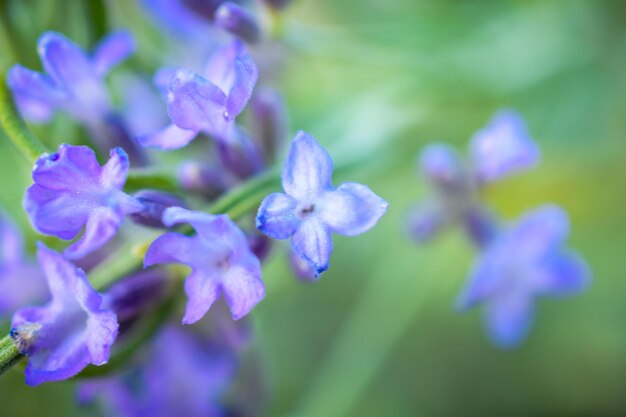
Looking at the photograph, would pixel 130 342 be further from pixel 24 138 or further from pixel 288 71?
pixel 288 71

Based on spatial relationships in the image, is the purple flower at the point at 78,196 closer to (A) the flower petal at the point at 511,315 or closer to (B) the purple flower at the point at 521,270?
(B) the purple flower at the point at 521,270

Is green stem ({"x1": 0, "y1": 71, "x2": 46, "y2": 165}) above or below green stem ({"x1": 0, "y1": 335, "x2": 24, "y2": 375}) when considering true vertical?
above

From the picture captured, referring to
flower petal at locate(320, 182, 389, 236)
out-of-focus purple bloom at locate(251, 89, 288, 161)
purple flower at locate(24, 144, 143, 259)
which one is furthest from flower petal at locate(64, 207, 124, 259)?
out-of-focus purple bloom at locate(251, 89, 288, 161)

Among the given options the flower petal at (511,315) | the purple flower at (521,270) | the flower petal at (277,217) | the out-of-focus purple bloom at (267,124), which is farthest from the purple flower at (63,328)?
the flower petal at (511,315)

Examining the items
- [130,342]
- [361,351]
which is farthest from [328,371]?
[130,342]

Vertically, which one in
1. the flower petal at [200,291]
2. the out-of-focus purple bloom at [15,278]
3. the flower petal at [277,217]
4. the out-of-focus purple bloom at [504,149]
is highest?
the out-of-focus purple bloom at [504,149]

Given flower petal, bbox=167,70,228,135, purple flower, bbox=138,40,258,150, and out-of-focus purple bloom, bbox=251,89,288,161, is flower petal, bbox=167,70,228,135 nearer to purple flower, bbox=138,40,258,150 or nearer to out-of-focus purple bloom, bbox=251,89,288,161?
purple flower, bbox=138,40,258,150

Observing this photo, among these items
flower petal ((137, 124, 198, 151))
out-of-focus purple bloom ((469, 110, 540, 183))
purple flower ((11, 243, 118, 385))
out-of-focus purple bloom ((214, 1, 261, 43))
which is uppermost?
out-of-focus purple bloom ((469, 110, 540, 183))
